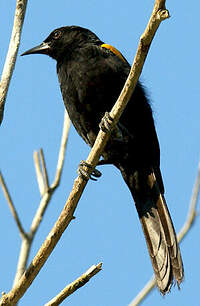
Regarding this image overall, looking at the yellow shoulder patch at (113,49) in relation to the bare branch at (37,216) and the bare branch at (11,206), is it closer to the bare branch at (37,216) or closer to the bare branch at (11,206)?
the bare branch at (37,216)

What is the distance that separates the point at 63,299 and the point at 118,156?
2.47m

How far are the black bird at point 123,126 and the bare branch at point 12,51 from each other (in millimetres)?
1485

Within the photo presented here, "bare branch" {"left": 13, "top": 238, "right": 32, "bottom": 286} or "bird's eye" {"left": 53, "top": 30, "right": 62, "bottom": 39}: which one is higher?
"bird's eye" {"left": 53, "top": 30, "right": 62, "bottom": 39}

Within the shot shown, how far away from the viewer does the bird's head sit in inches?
213

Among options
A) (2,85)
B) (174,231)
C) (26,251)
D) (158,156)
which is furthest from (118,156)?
(2,85)

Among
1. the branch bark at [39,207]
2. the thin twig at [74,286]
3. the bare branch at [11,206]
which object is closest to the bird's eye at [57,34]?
the branch bark at [39,207]

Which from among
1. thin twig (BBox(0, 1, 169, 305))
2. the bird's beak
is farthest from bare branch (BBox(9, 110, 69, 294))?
the bird's beak

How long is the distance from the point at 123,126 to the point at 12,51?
193 cm

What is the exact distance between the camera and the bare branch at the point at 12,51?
3029 millimetres

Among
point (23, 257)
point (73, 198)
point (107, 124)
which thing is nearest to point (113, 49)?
point (107, 124)

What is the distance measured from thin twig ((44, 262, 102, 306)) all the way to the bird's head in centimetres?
304

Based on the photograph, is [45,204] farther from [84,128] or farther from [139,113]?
[139,113]

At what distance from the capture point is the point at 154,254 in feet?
15.2

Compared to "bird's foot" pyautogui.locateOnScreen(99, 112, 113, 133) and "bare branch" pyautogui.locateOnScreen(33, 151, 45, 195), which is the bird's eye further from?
"bird's foot" pyautogui.locateOnScreen(99, 112, 113, 133)
